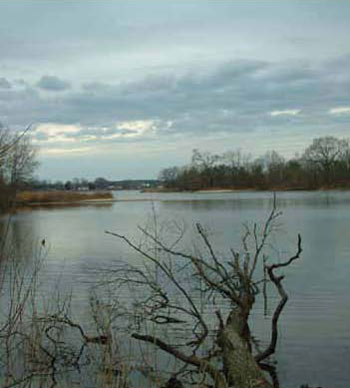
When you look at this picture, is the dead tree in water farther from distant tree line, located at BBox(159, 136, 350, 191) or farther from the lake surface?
distant tree line, located at BBox(159, 136, 350, 191)

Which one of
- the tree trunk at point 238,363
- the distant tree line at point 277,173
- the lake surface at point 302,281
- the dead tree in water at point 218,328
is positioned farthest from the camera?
the distant tree line at point 277,173

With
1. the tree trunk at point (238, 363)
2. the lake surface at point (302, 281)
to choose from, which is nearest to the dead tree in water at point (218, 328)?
the tree trunk at point (238, 363)

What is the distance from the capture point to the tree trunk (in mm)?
6216

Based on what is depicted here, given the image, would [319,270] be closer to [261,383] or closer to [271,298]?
[271,298]

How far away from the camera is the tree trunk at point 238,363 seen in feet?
20.4

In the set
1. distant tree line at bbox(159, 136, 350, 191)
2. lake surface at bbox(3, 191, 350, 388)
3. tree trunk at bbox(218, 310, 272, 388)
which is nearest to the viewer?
tree trunk at bbox(218, 310, 272, 388)

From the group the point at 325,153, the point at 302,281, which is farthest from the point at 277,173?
the point at 302,281

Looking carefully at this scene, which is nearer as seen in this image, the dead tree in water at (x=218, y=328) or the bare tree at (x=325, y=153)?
the dead tree in water at (x=218, y=328)

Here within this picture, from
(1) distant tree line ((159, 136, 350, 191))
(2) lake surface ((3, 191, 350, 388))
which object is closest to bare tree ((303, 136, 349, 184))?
(1) distant tree line ((159, 136, 350, 191))

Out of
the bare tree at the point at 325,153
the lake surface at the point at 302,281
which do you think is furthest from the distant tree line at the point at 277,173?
the lake surface at the point at 302,281

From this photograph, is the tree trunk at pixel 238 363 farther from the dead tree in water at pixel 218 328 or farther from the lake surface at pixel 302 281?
the lake surface at pixel 302 281

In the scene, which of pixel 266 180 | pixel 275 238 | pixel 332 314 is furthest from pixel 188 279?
pixel 266 180

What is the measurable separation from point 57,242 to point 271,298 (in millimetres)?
13291

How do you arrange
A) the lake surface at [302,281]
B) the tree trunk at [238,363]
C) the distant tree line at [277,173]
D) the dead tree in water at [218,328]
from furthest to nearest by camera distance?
the distant tree line at [277,173]
the lake surface at [302,281]
the dead tree in water at [218,328]
the tree trunk at [238,363]
